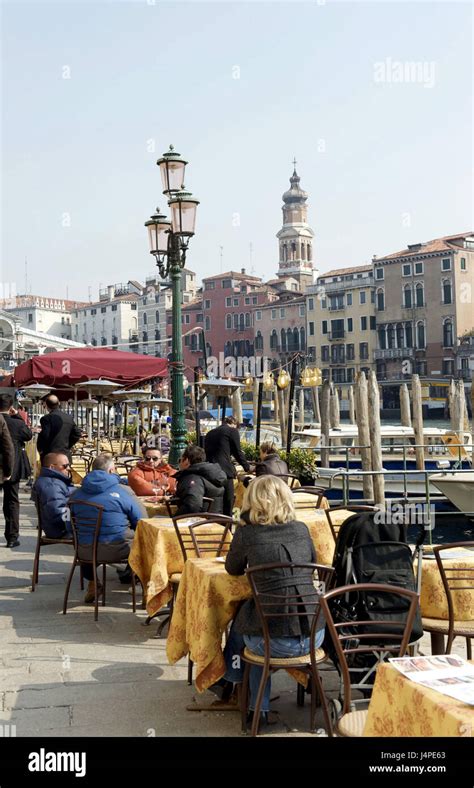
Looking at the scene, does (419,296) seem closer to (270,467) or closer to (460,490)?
(460,490)

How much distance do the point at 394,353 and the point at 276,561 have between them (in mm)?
67452

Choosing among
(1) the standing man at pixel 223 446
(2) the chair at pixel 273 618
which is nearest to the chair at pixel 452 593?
(2) the chair at pixel 273 618

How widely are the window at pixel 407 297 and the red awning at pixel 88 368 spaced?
57.5m

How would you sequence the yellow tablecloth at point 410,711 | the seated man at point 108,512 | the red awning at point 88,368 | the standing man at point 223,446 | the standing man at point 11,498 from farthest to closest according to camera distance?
1. the red awning at point 88,368
2. the standing man at point 223,446
3. the standing man at point 11,498
4. the seated man at point 108,512
5. the yellow tablecloth at point 410,711

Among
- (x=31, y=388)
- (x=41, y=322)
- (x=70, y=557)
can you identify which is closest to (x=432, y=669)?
(x=70, y=557)

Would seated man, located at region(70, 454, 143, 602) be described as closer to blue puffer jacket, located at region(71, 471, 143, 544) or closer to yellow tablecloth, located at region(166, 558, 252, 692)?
blue puffer jacket, located at region(71, 471, 143, 544)

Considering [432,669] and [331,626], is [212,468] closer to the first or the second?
[331,626]

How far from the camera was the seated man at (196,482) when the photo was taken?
281 inches

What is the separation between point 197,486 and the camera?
7184 millimetres

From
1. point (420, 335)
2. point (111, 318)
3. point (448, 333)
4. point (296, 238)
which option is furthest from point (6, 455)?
point (296, 238)

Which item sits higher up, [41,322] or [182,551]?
[41,322]

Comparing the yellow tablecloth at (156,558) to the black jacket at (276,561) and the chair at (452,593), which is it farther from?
the chair at (452,593)
